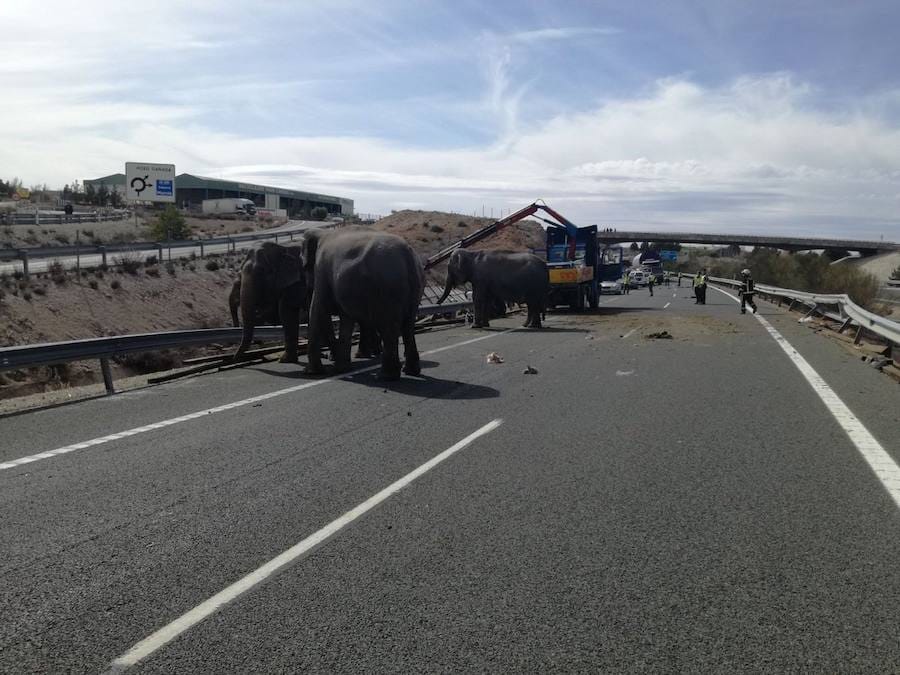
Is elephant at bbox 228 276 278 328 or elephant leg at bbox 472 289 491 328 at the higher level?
elephant at bbox 228 276 278 328

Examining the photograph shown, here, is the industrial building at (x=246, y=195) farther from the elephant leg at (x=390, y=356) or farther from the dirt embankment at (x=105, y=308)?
the elephant leg at (x=390, y=356)

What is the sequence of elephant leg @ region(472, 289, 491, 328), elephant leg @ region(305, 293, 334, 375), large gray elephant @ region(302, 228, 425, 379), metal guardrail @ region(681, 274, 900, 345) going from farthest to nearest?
elephant leg @ region(472, 289, 491, 328) → metal guardrail @ region(681, 274, 900, 345) → elephant leg @ region(305, 293, 334, 375) → large gray elephant @ region(302, 228, 425, 379)

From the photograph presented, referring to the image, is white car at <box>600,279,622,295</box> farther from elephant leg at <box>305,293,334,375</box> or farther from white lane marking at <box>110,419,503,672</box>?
white lane marking at <box>110,419,503,672</box>

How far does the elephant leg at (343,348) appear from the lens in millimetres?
12663

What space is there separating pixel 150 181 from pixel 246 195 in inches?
2538

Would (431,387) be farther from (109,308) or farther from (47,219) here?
(47,219)

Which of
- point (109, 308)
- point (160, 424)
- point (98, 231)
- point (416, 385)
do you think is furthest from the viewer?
point (98, 231)

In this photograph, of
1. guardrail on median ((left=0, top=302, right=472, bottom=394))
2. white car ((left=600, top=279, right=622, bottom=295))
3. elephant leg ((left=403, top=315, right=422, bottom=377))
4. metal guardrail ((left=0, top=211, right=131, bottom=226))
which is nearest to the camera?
guardrail on median ((left=0, top=302, right=472, bottom=394))

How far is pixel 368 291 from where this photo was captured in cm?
1170

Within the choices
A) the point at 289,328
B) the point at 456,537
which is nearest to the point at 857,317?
the point at 289,328

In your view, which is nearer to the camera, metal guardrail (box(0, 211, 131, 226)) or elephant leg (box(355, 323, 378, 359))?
elephant leg (box(355, 323, 378, 359))

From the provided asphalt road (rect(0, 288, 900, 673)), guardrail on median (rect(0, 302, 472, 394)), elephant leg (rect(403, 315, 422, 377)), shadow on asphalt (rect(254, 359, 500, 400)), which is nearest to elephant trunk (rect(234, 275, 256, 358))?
guardrail on median (rect(0, 302, 472, 394))

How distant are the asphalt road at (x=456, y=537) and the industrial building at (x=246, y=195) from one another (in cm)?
9561

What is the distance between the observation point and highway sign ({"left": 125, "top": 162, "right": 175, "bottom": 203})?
52281mm
